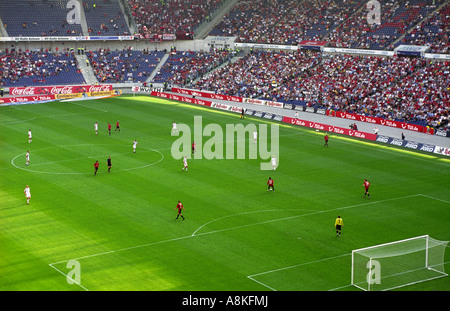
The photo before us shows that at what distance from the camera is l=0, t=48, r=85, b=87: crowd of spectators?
308 ft

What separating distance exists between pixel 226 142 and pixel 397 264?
3304 cm

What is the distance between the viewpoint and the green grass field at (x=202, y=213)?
1131 inches

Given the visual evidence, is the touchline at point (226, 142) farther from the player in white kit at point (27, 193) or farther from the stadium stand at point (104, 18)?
the stadium stand at point (104, 18)

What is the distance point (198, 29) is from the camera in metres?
112

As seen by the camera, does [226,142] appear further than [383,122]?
No

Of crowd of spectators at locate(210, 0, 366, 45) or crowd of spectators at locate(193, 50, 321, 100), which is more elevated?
crowd of spectators at locate(210, 0, 366, 45)

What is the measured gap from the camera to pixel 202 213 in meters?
37.7

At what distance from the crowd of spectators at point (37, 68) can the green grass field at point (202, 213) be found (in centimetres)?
3550

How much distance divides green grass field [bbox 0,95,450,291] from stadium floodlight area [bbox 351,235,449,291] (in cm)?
66

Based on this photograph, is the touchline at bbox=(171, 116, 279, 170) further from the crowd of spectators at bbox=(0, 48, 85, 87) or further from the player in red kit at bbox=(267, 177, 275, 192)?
the crowd of spectators at bbox=(0, 48, 85, 87)


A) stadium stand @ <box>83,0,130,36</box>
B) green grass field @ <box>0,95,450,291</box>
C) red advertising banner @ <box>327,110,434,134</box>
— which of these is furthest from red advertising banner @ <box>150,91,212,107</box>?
green grass field @ <box>0,95,450,291</box>

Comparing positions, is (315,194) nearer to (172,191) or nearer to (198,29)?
(172,191)

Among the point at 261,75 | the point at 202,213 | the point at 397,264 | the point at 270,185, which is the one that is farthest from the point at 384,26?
the point at 397,264

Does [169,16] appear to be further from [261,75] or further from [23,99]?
[23,99]
